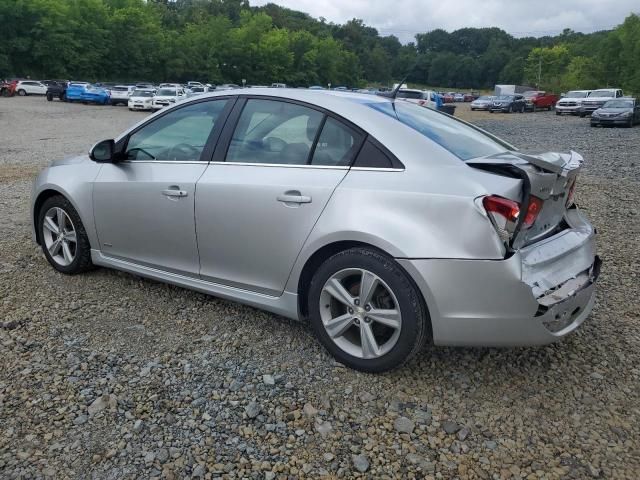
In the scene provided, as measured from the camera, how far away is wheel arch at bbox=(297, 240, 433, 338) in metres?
2.82

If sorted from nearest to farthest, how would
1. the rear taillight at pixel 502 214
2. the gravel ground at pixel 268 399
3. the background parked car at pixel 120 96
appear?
the gravel ground at pixel 268 399
the rear taillight at pixel 502 214
the background parked car at pixel 120 96

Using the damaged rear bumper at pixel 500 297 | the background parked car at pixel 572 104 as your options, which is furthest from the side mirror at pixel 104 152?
the background parked car at pixel 572 104

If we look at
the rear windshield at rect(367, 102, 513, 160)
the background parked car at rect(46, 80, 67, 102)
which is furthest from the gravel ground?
the background parked car at rect(46, 80, 67, 102)

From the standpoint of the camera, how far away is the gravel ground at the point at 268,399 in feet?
7.88

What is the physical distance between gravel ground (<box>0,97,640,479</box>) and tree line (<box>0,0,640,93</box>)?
25380mm

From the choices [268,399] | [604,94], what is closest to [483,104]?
[604,94]

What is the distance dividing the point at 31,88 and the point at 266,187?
5063 cm

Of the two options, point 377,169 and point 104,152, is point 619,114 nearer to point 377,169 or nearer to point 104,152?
point 377,169

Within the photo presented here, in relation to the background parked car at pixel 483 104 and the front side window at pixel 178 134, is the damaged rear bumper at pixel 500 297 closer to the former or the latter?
the front side window at pixel 178 134

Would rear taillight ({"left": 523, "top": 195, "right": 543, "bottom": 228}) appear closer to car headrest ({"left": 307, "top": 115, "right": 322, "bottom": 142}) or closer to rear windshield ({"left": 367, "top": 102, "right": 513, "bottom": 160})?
rear windshield ({"left": 367, "top": 102, "right": 513, "bottom": 160})

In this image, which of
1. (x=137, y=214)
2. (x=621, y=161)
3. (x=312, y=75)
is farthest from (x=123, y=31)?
(x=137, y=214)

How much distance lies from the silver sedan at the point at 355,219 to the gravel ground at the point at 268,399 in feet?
0.88

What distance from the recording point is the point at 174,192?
3.61 meters

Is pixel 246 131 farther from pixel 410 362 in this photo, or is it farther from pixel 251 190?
pixel 410 362
